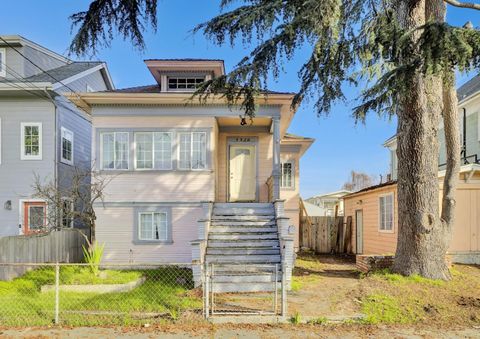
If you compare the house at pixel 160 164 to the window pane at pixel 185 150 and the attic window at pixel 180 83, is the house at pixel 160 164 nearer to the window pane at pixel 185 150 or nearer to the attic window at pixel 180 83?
the window pane at pixel 185 150

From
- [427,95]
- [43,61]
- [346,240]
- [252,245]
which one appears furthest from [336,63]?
[43,61]

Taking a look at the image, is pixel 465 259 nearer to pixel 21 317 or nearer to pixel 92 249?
pixel 92 249

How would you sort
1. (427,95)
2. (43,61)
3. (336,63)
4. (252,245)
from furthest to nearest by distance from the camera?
(43,61), (252,245), (427,95), (336,63)

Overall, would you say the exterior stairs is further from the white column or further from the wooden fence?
the wooden fence

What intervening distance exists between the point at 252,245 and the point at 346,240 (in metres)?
9.37

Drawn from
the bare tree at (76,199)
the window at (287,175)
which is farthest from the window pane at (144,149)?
the window at (287,175)

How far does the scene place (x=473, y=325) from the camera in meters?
6.34

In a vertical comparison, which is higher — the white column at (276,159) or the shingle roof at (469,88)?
the shingle roof at (469,88)

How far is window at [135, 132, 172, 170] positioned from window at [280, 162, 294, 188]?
6.32 meters

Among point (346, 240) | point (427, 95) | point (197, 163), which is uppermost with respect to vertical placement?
point (427, 95)

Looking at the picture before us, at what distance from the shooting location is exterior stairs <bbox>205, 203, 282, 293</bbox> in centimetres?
818

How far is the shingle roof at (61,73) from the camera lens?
1401 centimetres

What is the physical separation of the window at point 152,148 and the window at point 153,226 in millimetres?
1565

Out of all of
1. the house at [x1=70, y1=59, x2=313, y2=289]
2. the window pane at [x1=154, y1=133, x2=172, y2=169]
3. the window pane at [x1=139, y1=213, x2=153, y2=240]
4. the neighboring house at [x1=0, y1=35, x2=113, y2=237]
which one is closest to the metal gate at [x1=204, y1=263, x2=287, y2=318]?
the house at [x1=70, y1=59, x2=313, y2=289]
